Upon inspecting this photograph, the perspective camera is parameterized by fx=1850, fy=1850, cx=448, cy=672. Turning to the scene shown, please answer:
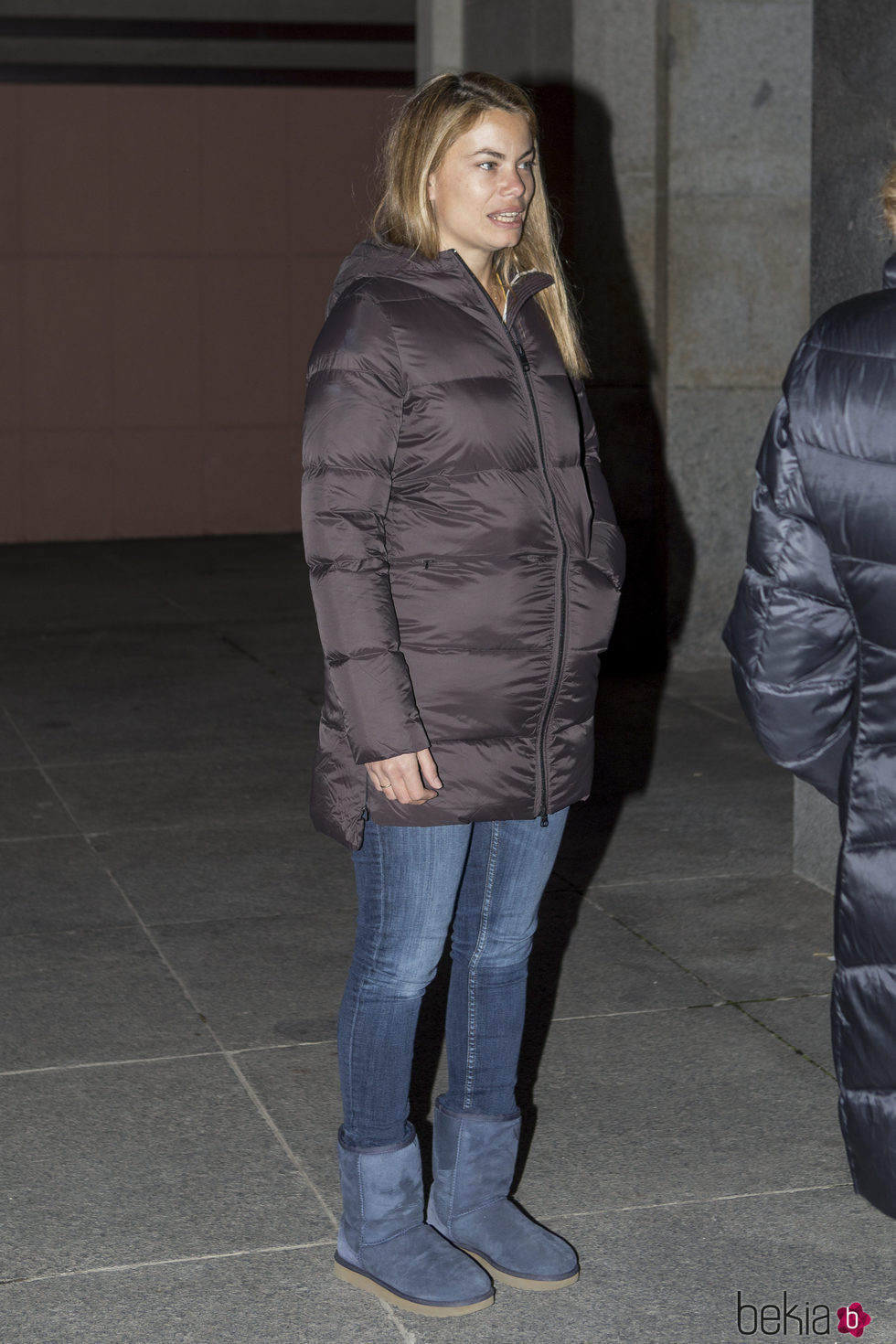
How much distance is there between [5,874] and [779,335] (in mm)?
5112

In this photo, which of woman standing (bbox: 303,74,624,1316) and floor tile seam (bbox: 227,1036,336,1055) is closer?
woman standing (bbox: 303,74,624,1316)

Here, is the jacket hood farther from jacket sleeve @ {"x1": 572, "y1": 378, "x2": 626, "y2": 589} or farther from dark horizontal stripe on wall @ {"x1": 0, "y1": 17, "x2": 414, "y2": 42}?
dark horizontal stripe on wall @ {"x1": 0, "y1": 17, "x2": 414, "y2": 42}

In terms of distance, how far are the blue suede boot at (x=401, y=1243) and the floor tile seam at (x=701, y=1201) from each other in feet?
1.30

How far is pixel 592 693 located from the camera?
3191mm

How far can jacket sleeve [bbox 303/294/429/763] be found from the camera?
9.58ft

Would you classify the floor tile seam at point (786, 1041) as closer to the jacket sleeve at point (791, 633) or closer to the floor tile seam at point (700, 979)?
the floor tile seam at point (700, 979)

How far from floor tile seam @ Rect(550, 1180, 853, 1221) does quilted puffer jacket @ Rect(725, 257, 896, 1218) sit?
0.94 metres

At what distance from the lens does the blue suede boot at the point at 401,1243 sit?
3160mm

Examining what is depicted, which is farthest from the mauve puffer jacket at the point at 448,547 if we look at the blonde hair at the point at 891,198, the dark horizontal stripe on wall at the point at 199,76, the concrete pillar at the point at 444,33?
the dark horizontal stripe on wall at the point at 199,76

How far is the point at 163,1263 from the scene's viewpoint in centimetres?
335

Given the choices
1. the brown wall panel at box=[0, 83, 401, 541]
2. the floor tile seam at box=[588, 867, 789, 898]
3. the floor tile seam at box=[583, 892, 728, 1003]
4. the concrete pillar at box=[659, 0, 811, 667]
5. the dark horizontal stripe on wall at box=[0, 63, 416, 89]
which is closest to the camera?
the floor tile seam at box=[583, 892, 728, 1003]

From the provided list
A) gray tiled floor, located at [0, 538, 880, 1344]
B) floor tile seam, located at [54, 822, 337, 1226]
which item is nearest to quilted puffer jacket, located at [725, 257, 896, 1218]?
gray tiled floor, located at [0, 538, 880, 1344]

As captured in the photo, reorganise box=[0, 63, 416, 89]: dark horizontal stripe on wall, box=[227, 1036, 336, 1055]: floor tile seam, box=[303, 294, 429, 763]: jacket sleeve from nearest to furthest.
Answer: box=[303, 294, 429, 763]: jacket sleeve, box=[227, 1036, 336, 1055]: floor tile seam, box=[0, 63, 416, 89]: dark horizontal stripe on wall

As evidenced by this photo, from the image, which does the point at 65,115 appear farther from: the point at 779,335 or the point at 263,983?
the point at 263,983
